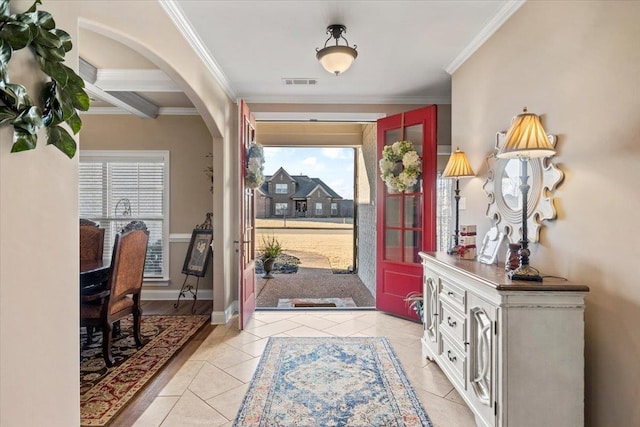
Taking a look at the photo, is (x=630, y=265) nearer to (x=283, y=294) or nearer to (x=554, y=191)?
(x=554, y=191)

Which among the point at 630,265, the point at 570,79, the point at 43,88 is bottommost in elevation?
the point at 630,265

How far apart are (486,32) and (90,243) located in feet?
14.4

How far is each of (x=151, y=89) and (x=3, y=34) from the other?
277 centimetres

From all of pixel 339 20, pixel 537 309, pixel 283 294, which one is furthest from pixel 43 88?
pixel 283 294

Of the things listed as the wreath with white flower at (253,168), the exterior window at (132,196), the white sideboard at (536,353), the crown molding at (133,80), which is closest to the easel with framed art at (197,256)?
the exterior window at (132,196)

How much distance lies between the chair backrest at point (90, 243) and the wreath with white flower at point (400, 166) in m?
3.32

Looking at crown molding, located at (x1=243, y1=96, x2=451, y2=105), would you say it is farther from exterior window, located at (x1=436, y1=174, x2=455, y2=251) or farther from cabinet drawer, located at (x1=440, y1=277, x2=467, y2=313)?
cabinet drawer, located at (x1=440, y1=277, x2=467, y2=313)

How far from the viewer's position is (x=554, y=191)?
1.95 meters

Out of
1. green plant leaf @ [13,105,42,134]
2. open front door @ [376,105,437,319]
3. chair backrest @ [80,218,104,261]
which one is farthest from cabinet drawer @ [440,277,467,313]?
chair backrest @ [80,218,104,261]

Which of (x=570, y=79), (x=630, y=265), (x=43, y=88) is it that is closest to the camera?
(x=43, y=88)

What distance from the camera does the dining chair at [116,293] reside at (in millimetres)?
2764

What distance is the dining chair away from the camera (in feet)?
9.07

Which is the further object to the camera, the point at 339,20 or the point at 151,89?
the point at 151,89

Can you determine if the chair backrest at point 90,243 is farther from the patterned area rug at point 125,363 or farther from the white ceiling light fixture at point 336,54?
the white ceiling light fixture at point 336,54
